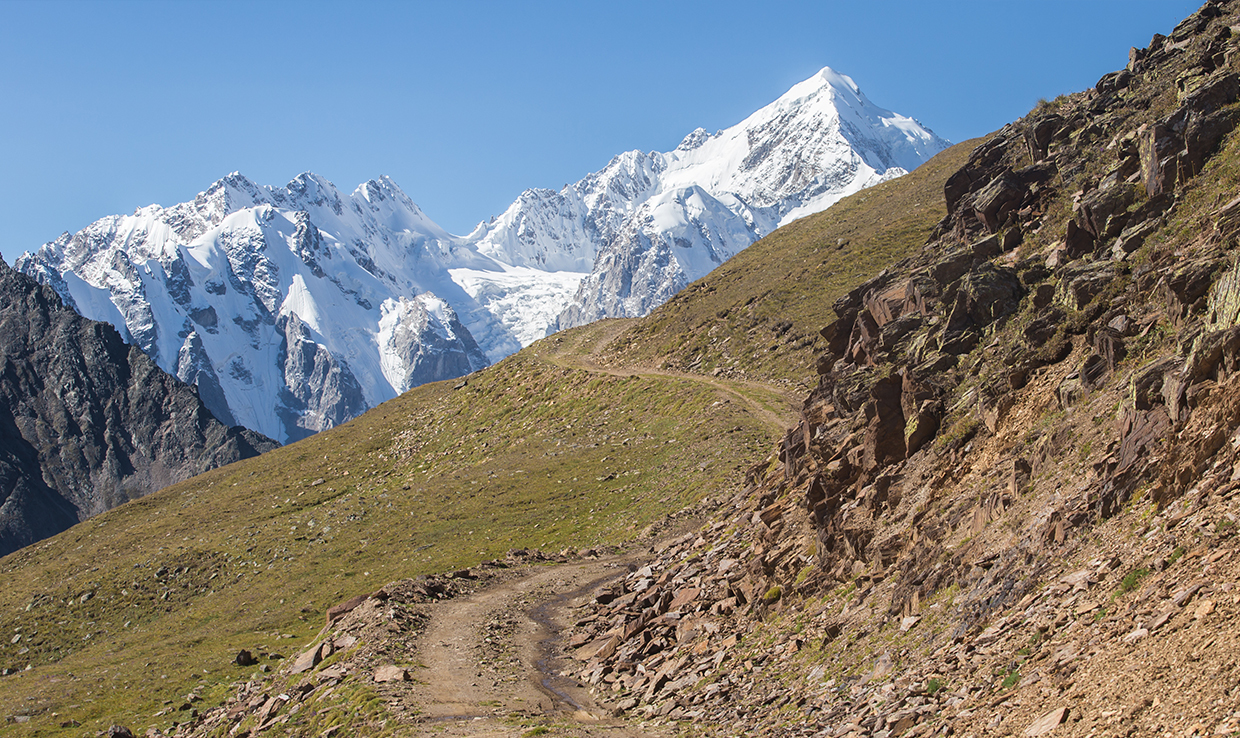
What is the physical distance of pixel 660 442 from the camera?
63000mm

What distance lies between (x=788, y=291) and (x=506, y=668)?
61.8 metres

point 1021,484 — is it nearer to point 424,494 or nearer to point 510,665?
point 510,665

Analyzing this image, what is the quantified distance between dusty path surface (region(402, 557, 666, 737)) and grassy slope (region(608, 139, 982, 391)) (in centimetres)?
3249

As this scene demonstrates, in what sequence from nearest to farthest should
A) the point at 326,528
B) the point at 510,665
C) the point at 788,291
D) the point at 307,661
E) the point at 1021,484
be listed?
the point at 1021,484, the point at 510,665, the point at 307,661, the point at 326,528, the point at 788,291

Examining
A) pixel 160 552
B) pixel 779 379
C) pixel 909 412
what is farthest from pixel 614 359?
pixel 909 412

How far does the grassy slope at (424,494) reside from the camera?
44.5 m

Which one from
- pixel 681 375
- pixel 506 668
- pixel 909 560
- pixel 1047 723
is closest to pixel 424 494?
pixel 681 375

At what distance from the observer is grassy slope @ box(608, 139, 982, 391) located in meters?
73.4

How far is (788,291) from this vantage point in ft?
274

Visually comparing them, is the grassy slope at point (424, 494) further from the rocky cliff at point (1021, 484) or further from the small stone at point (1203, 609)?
the small stone at point (1203, 609)

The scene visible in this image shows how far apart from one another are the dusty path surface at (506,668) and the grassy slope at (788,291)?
3249 centimetres

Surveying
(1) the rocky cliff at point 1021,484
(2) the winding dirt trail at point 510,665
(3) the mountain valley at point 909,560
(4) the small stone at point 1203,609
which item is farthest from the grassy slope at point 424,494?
(4) the small stone at point 1203,609

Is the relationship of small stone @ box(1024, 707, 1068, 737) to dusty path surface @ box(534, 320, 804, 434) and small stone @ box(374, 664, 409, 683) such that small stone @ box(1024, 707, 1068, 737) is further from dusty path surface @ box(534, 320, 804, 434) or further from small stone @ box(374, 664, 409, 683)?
dusty path surface @ box(534, 320, 804, 434)

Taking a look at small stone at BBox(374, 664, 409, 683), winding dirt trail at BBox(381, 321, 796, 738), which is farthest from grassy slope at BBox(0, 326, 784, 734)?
small stone at BBox(374, 664, 409, 683)
